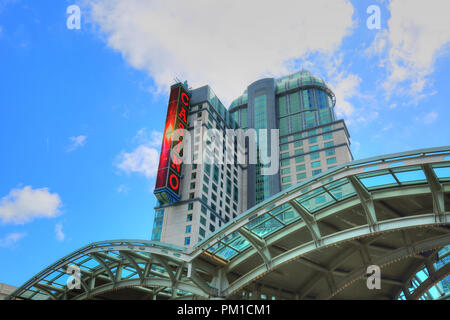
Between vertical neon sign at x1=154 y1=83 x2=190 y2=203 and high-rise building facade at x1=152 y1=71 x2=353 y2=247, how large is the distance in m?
2.03

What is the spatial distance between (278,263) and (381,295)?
44.4ft

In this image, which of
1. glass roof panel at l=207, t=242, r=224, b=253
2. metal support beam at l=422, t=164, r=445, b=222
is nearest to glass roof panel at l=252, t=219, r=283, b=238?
glass roof panel at l=207, t=242, r=224, b=253

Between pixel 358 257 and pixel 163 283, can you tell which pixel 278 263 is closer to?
pixel 358 257

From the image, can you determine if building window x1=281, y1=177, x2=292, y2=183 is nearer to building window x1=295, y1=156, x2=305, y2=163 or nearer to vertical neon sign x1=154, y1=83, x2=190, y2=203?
building window x1=295, y1=156, x2=305, y2=163

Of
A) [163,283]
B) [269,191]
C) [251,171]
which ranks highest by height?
[251,171]

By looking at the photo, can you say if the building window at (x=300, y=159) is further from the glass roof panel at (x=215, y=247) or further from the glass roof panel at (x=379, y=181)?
the glass roof panel at (x=379, y=181)

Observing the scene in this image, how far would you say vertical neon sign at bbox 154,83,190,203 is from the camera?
62312mm

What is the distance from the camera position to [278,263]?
19781 millimetres

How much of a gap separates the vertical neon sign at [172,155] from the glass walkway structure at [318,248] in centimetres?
3373

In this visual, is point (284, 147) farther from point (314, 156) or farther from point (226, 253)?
point (226, 253)

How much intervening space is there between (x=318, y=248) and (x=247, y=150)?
73277mm

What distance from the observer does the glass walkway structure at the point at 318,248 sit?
16.4 meters

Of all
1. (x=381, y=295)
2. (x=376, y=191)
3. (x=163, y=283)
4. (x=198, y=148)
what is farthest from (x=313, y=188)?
(x=198, y=148)

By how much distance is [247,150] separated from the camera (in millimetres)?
91312
